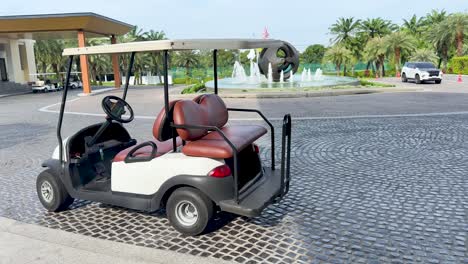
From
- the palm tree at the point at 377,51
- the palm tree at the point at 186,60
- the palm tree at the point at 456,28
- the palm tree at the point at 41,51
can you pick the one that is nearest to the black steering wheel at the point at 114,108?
the palm tree at the point at 41,51

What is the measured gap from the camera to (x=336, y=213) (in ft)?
14.2

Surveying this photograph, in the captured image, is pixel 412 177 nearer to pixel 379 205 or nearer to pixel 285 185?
pixel 379 205

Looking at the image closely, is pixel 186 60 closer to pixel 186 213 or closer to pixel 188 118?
pixel 188 118

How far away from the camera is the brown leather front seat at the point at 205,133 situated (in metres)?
3.79

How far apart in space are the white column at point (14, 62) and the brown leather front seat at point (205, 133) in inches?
1336

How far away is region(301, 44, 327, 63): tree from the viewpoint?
87.2 metres

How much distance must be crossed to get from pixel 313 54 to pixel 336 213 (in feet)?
298

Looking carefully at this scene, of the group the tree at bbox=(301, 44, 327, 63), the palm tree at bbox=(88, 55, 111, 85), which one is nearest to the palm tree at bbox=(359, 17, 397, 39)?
the tree at bbox=(301, 44, 327, 63)

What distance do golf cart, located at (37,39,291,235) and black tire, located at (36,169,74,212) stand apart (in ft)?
0.04

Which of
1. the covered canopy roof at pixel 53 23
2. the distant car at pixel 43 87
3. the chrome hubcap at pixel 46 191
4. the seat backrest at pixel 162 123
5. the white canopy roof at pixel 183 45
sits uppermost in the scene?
the covered canopy roof at pixel 53 23

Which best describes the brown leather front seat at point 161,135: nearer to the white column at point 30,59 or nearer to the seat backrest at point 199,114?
the seat backrest at point 199,114

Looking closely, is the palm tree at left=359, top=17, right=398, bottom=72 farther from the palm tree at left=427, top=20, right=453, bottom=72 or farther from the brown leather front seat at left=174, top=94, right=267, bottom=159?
the brown leather front seat at left=174, top=94, right=267, bottom=159

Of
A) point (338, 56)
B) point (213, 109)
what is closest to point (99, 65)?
point (338, 56)

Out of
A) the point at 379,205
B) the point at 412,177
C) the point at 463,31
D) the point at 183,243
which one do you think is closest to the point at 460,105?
the point at 412,177
